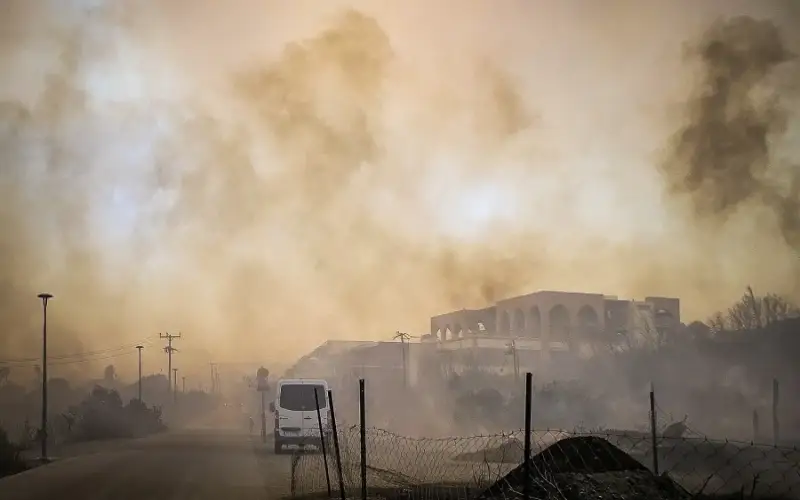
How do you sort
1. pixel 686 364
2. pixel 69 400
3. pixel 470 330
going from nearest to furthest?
pixel 686 364 → pixel 470 330 → pixel 69 400

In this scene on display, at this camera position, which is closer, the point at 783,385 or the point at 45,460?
the point at 45,460

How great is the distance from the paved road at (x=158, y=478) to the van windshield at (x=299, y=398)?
165cm

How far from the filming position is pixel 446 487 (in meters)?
12.4

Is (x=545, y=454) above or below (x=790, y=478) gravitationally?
above

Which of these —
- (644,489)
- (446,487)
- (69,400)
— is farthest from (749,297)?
(69,400)

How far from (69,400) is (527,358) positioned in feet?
143

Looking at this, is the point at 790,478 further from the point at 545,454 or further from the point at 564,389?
the point at 564,389

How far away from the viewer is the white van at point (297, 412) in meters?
24.5

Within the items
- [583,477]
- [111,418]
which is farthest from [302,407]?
[111,418]

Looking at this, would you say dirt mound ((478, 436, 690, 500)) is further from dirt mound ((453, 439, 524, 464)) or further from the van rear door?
the van rear door

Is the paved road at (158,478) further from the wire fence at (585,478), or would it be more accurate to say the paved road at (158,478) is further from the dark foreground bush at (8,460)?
the wire fence at (585,478)

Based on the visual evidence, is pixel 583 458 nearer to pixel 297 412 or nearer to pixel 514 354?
pixel 297 412

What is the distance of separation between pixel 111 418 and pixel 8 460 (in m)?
26.5

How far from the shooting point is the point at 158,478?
56.1 feet
